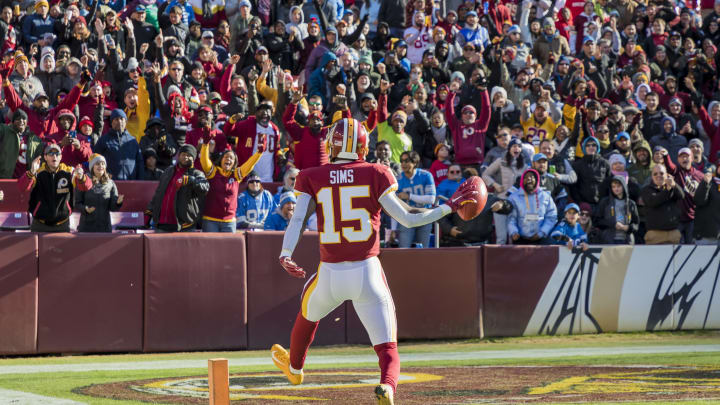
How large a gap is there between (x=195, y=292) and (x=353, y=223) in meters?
5.90

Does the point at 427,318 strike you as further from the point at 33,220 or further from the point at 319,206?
the point at 319,206

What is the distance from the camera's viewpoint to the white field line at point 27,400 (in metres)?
7.89

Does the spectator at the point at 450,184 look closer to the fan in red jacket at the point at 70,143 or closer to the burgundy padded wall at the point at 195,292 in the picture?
the burgundy padded wall at the point at 195,292

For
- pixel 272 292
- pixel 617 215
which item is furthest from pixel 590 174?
pixel 272 292

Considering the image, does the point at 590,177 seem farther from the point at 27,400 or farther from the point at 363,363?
the point at 27,400

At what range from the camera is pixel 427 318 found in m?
13.9

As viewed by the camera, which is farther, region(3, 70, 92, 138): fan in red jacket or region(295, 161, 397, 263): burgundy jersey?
region(3, 70, 92, 138): fan in red jacket

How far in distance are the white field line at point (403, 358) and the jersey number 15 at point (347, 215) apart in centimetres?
434

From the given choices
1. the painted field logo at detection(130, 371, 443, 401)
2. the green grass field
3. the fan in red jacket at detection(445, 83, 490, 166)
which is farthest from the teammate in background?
the fan in red jacket at detection(445, 83, 490, 166)

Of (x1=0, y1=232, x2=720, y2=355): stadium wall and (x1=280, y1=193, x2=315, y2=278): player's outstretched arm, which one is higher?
(x1=280, y1=193, x2=315, y2=278): player's outstretched arm

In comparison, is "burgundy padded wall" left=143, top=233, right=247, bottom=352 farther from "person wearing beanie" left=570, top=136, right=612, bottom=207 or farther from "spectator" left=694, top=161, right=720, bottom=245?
"spectator" left=694, top=161, right=720, bottom=245

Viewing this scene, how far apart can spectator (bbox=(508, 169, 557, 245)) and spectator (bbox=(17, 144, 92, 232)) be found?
6012mm

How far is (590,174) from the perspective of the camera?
52.0 ft

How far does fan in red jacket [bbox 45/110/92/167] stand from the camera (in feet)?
45.1
